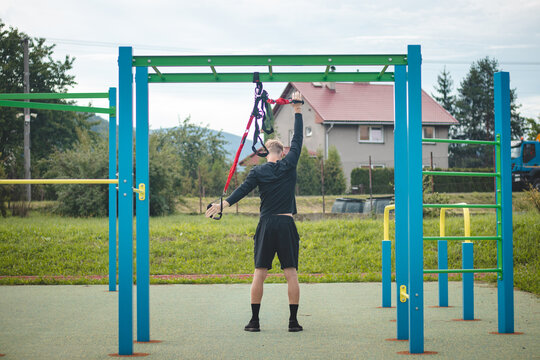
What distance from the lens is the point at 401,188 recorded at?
4.89 metres

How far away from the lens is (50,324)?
19.1 feet

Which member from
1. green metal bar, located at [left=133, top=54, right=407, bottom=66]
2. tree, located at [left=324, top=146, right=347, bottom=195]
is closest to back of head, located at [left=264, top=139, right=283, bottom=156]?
green metal bar, located at [left=133, top=54, right=407, bottom=66]

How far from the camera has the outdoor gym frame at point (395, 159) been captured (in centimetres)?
446

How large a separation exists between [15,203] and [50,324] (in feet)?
35.8

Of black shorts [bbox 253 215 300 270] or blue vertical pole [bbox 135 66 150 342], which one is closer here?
blue vertical pole [bbox 135 66 150 342]

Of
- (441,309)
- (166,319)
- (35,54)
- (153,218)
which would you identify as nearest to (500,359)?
(441,309)

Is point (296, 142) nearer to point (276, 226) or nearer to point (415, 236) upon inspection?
point (276, 226)

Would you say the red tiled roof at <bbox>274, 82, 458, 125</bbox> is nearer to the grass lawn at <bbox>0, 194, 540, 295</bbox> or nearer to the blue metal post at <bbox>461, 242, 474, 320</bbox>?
the grass lawn at <bbox>0, 194, 540, 295</bbox>

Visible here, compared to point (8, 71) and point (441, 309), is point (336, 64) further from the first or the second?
point (8, 71)

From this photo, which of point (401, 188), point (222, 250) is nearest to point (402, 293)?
point (401, 188)

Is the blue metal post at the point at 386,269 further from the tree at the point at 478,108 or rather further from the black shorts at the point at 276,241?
the tree at the point at 478,108

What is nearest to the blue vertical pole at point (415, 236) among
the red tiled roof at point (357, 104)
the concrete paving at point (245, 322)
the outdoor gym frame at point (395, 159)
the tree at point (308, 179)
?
the outdoor gym frame at point (395, 159)

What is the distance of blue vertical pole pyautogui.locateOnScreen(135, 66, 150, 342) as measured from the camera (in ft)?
16.3

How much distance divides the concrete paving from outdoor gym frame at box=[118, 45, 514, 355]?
0.32 metres
